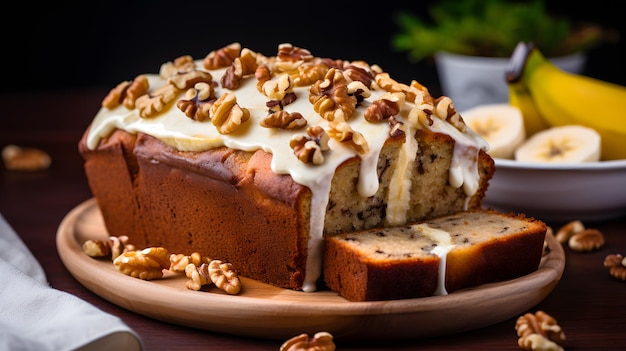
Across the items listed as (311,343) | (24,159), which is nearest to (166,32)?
(24,159)

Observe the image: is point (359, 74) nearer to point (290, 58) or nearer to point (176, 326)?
point (290, 58)

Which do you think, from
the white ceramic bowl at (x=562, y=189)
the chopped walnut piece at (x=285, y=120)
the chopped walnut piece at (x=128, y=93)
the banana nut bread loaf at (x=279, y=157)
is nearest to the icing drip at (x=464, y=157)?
the banana nut bread loaf at (x=279, y=157)

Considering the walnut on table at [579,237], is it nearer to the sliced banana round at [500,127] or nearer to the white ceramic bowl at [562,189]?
the white ceramic bowl at [562,189]

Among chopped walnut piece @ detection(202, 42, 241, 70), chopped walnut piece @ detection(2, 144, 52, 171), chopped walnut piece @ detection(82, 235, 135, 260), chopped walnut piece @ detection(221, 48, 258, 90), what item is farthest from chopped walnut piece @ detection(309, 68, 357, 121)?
chopped walnut piece @ detection(2, 144, 52, 171)

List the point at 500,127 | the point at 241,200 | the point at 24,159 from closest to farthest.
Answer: the point at 241,200 < the point at 500,127 < the point at 24,159

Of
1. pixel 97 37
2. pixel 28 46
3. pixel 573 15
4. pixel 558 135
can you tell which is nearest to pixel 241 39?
pixel 97 37

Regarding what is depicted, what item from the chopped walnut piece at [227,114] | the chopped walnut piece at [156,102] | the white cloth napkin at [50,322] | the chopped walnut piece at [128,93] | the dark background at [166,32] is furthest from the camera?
the dark background at [166,32]
